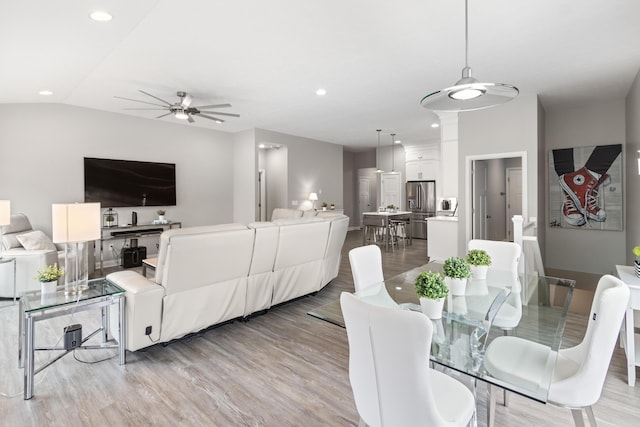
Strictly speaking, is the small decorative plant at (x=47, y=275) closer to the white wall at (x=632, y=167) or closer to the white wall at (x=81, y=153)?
the white wall at (x=81, y=153)

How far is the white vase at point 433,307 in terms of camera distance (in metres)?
1.74

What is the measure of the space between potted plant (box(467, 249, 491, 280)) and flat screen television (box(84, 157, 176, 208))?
6319mm

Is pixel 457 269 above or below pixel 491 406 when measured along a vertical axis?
above

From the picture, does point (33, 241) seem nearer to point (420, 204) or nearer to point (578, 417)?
point (578, 417)

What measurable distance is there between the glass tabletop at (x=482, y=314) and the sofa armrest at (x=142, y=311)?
147 cm

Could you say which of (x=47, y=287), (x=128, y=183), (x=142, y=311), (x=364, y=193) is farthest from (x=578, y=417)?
(x=364, y=193)

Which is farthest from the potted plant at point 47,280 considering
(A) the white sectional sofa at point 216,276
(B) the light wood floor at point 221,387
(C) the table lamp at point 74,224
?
(B) the light wood floor at point 221,387

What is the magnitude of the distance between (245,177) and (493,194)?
5.74m

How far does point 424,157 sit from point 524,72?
18.5 ft

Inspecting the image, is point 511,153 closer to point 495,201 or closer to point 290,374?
point 495,201

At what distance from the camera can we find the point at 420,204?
32.1 ft

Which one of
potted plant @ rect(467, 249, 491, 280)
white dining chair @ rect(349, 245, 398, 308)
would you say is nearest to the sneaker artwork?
potted plant @ rect(467, 249, 491, 280)

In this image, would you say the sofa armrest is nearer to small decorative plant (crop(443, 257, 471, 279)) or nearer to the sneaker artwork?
small decorative plant (crop(443, 257, 471, 279))

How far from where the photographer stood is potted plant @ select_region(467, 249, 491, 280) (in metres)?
2.46
